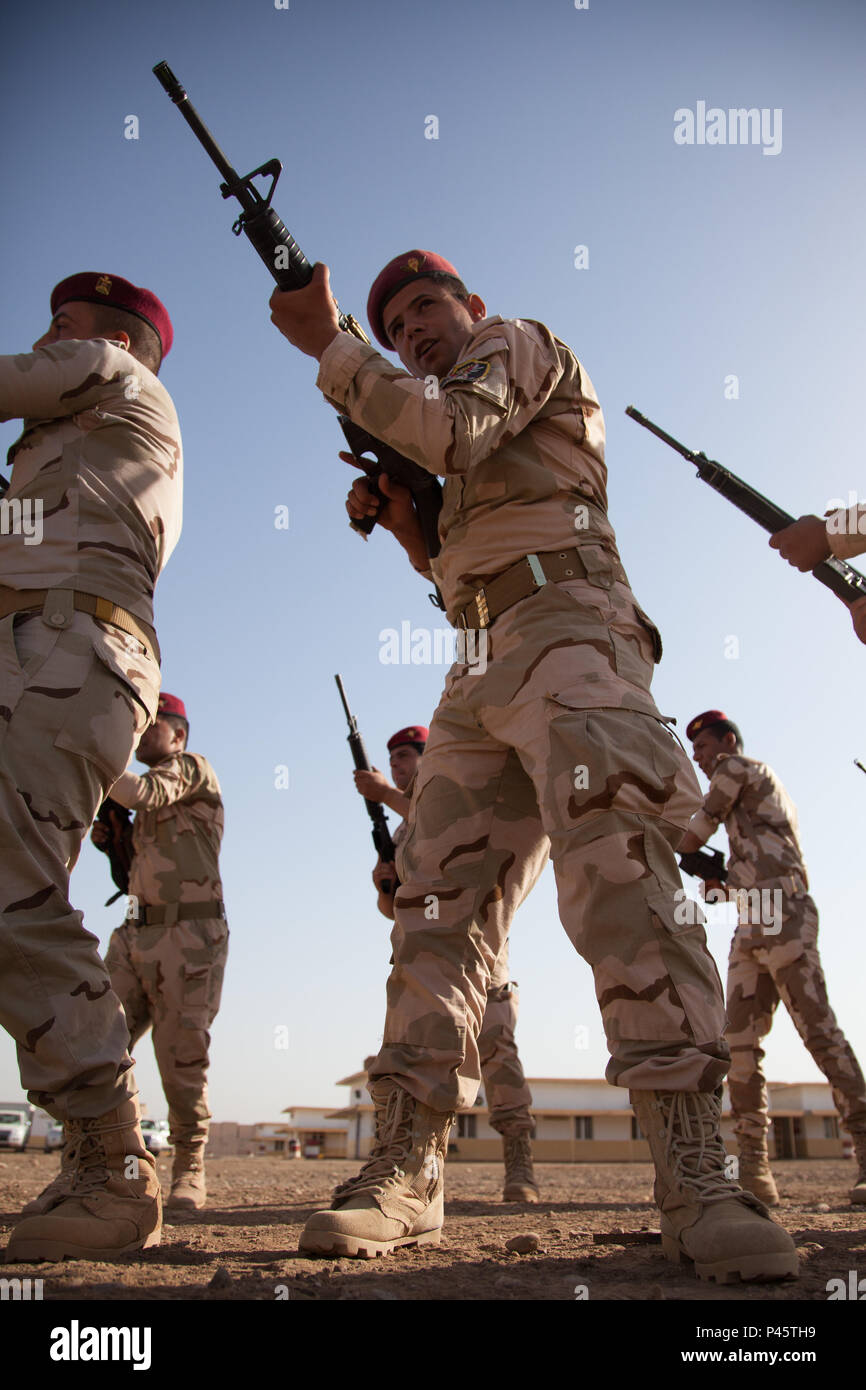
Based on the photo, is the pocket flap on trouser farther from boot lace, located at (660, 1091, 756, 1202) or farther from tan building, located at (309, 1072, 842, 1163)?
tan building, located at (309, 1072, 842, 1163)

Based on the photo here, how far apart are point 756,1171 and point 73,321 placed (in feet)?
18.2

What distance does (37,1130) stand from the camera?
25.6 meters

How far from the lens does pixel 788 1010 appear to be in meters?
5.95

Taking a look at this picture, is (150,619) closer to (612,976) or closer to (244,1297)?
(612,976)

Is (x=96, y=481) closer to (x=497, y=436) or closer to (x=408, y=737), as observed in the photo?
(x=497, y=436)

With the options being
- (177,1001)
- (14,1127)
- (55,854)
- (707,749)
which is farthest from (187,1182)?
(14,1127)

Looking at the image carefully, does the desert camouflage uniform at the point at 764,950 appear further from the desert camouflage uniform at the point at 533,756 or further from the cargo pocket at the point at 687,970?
the cargo pocket at the point at 687,970

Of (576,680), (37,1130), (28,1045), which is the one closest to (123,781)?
(28,1045)

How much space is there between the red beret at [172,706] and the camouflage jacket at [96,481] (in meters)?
3.33

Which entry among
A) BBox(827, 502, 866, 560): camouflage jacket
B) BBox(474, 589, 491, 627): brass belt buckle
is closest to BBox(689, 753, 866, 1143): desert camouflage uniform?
BBox(827, 502, 866, 560): camouflage jacket

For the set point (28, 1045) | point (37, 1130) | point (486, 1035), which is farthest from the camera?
point (37, 1130)

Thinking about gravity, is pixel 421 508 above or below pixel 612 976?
above

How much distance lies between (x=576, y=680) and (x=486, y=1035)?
405 cm

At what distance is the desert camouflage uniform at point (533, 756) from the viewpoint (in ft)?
6.58
